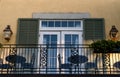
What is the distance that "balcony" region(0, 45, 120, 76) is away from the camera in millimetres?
14531

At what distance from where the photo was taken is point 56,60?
51.0 ft

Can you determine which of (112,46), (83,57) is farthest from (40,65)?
(112,46)

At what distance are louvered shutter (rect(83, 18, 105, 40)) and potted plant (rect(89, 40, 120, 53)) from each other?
1008mm

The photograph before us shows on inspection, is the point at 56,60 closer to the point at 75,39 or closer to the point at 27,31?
the point at 75,39

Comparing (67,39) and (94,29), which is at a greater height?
(94,29)

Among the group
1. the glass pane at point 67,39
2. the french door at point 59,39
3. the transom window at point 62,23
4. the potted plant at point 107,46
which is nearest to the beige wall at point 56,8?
the transom window at point 62,23

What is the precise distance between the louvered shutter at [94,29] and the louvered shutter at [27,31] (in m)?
1.94

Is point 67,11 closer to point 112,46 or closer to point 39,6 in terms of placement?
point 39,6

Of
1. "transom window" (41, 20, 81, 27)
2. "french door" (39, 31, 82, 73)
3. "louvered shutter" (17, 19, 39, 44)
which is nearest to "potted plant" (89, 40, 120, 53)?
"french door" (39, 31, 82, 73)

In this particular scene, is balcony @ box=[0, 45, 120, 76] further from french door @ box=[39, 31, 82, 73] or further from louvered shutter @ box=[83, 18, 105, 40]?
louvered shutter @ box=[83, 18, 105, 40]

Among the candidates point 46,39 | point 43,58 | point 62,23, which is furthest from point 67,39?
point 43,58

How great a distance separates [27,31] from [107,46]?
3.29 metres

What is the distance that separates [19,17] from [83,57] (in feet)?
11.3

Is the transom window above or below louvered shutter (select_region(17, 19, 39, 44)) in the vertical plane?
above
